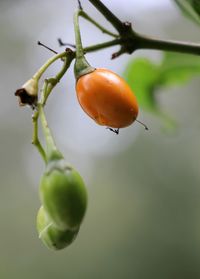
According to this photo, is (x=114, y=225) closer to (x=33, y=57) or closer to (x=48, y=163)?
(x=33, y=57)

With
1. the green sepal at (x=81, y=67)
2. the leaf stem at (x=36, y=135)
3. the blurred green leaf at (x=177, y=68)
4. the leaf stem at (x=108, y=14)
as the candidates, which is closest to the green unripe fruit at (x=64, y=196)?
the leaf stem at (x=36, y=135)

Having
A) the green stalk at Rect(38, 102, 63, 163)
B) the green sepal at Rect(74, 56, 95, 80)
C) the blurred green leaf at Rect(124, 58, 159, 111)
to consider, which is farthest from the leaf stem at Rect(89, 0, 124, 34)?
the blurred green leaf at Rect(124, 58, 159, 111)

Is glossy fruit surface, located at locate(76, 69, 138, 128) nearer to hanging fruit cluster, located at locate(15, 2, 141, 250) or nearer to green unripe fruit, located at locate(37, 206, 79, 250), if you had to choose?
hanging fruit cluster, located at locate(15, 2, 141, 250)

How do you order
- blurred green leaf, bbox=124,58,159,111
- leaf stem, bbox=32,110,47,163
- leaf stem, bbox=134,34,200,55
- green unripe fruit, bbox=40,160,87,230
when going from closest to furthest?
green unripe fruit, bbox=40,160,87,230 < leaf stem, bbox=32,110,47,163 < leaf stem, bbox=134,34,200,55 < blurred green leaf, bbox=124,58,159,111

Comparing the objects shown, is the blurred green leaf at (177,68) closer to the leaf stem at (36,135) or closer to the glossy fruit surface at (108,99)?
the glossy fruit surface at (108,99)

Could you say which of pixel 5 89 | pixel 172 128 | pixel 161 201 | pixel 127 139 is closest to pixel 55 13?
pixel 5 89
